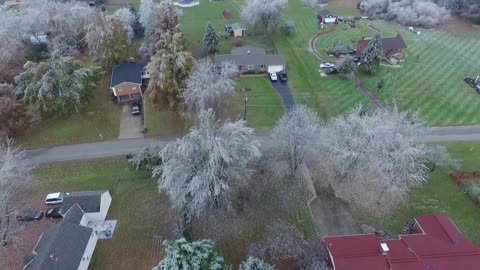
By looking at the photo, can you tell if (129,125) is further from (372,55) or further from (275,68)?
(372,55)

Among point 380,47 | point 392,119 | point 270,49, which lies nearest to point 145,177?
point 392,119

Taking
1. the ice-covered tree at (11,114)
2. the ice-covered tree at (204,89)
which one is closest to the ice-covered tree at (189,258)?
the ice-covered tree at (204,89)

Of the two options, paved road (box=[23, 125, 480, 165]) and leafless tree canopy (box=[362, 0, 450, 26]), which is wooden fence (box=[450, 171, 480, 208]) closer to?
paved road (box=[23, 125, 480, 165])

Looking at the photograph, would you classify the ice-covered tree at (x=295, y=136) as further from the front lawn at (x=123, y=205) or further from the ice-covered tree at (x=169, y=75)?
the ice-covered tree at (x=169, y=75)

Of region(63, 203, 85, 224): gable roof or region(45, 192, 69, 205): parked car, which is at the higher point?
region(63, 203, 85, 224): gable roof

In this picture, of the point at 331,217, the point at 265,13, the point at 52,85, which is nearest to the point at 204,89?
the point at 52,85

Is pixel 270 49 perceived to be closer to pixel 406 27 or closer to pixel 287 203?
pixel 406 27

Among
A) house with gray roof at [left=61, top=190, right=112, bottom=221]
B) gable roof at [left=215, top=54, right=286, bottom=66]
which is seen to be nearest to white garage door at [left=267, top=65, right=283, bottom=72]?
gable roof at [left=215, top=54, right=286, bottom=66]

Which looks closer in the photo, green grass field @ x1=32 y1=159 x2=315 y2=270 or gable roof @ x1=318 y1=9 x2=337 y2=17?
green grass field @ x1=32 y1=159 x2=315 y2=270
